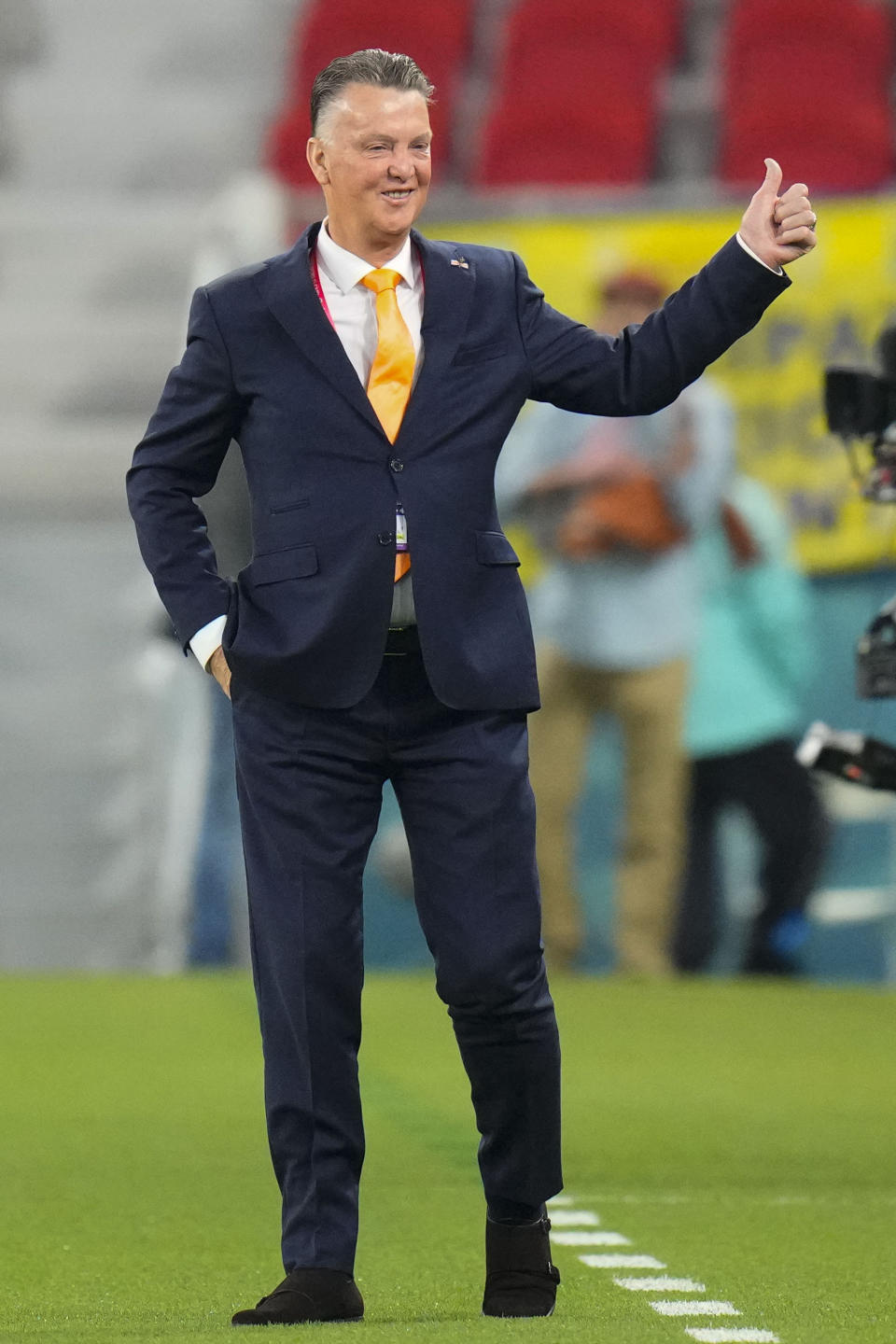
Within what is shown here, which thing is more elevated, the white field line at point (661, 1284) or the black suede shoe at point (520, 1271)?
the black suede shoe at point (520, 1271)

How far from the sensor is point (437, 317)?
286 cm

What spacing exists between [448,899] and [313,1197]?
1.16 feet

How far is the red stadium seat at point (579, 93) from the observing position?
9.01 meters

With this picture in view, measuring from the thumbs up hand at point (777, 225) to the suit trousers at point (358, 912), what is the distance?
0.58 m

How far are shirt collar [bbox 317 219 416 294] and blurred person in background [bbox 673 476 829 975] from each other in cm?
497

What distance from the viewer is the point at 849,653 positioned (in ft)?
25.5

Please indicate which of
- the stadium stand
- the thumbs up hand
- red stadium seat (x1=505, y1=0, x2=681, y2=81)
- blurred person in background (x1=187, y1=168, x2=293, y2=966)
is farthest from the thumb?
red stadium seat (x1=505, y1=0, x2=681, y2=81)

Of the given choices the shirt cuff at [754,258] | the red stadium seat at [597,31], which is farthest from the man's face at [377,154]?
the red stadium seat at [597,31]

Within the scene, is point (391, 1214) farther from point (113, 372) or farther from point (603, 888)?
point (113, 372)

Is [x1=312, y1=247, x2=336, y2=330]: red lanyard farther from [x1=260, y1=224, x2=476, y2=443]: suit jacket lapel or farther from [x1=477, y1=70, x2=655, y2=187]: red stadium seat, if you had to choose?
[x1=477, y1=70, x2=655, y2=187]: red stadium seat

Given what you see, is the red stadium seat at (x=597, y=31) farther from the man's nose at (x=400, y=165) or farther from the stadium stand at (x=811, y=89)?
the man's nose at (x=400, y=165)

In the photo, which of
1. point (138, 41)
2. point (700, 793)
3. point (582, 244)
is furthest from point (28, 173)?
point (700, 793)

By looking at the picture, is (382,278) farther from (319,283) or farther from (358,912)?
(358,912)

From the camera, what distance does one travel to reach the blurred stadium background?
7.76 metres
